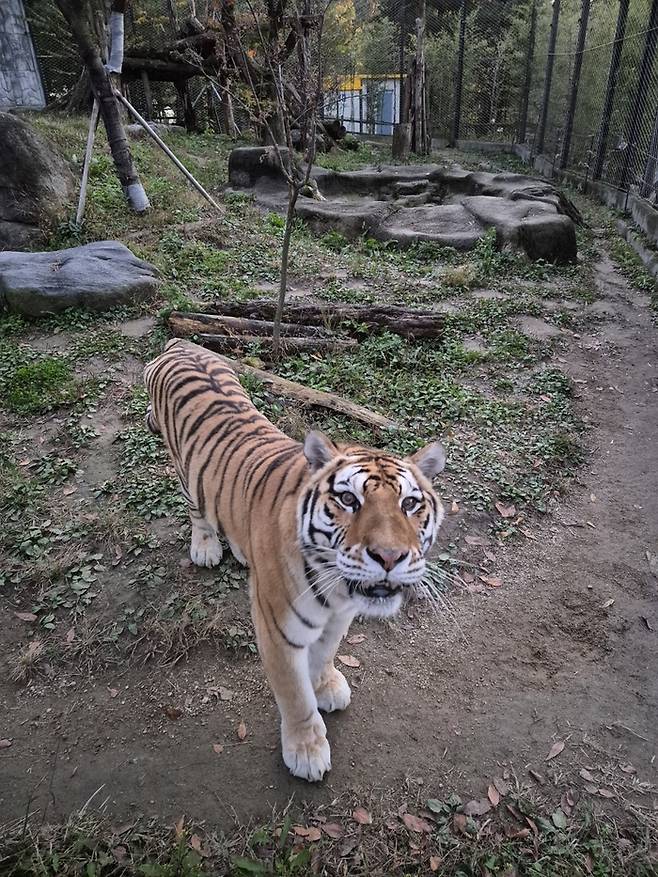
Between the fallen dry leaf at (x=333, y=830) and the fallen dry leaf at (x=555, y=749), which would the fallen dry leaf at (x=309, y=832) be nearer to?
the fallen dry leaf at (x=333, y=830)

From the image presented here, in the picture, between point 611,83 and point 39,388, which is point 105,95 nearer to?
point 39,388

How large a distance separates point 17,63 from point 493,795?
19.1 meters

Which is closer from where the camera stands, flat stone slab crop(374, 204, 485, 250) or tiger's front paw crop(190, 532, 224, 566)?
tiger's front paw crop(190, 532, 224, 566)

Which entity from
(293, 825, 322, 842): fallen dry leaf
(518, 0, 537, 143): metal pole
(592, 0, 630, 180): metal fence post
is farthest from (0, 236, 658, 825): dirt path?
(518, 0, 537, 143): metal pole


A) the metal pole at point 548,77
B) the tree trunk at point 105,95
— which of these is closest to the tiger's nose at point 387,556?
the tree trunk at point 105,95

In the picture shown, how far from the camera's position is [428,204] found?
11.0 m

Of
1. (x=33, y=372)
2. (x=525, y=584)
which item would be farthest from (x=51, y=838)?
(x=33, y=372)

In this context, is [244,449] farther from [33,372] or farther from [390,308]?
[390,308]

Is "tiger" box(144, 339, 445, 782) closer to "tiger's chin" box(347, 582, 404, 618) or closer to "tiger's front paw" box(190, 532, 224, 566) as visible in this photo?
"tiger's chin" box(347, 582, 404, 618)

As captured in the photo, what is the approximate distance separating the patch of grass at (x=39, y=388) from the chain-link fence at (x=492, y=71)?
8.34 meters

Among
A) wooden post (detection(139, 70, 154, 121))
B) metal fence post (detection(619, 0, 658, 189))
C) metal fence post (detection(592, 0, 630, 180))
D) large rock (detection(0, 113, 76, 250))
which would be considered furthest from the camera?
wooden post (detection(139, 70, 154, 121))

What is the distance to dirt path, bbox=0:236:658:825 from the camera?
7.47 feet

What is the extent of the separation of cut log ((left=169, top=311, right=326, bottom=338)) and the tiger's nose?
3928 mm

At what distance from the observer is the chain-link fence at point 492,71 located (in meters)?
9.95
